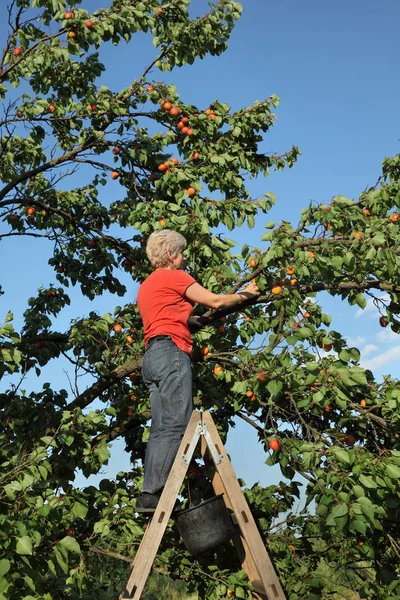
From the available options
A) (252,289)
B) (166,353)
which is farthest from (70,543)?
(252,289)

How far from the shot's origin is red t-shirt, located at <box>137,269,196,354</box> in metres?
4.45

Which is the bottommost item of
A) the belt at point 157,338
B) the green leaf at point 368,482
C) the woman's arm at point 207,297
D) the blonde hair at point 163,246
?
the green leaf at point 368,482

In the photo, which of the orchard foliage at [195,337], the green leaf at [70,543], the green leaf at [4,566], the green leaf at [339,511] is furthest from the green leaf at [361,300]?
the green leaf at [4,566]

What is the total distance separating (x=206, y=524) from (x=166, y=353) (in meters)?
1.16

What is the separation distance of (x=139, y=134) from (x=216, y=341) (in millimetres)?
2567

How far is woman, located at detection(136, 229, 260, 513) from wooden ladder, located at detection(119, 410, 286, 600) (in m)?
0.16

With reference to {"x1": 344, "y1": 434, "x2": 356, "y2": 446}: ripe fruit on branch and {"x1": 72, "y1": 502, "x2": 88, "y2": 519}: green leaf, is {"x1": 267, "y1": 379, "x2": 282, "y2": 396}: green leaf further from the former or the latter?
{"x1": 72, "y1": 502, "x2": 88, "y2": 519}: green leaf

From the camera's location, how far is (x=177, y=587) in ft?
35.4

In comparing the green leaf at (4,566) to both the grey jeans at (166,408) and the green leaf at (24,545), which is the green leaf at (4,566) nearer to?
the green leaf at (24,545)

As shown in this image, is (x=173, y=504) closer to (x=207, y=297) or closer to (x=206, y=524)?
(x=206, y=524)

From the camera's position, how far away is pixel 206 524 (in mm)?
4320

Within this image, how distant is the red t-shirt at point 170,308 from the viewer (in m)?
4.45

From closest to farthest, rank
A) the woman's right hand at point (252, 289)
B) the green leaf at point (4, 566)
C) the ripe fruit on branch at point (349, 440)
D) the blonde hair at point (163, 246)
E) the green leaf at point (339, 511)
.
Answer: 1. the green leaf at point (4, 566)
2. the green leaf at point (339, 511)
3. the blonde hair at point (163, 246)
4. the woman's right hand at point (252, 289)
5. the ripe fruit on branch at point (349, 440)

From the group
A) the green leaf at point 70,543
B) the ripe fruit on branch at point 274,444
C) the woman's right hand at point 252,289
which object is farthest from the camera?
the ripe fruit on branch at point 274,444
